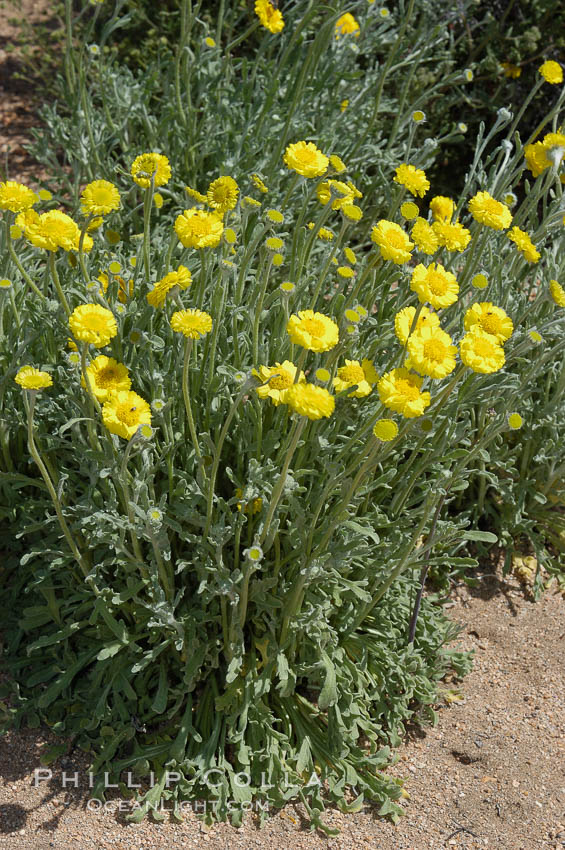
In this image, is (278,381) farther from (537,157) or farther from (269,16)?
(269,16)

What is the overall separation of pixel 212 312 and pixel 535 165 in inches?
46.2

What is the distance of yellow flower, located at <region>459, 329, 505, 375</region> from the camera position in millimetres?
1844

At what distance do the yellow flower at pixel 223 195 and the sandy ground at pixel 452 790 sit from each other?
62.9 inches

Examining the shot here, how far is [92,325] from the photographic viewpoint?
5.85 ft

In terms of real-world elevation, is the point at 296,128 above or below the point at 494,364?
below

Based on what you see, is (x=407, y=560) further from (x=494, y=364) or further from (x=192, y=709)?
(x=192, y=709)

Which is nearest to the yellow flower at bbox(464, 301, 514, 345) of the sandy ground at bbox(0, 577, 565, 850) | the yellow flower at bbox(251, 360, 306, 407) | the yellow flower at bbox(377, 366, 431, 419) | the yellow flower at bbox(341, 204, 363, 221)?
the yellow flower at bbox(377, 366, 431, 419)

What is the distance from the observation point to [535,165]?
102 inches

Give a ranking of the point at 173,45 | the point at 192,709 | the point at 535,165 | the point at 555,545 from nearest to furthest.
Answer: the point at 192,709 < the point at 535,165 < the point at 555,545 < the point at 173,45

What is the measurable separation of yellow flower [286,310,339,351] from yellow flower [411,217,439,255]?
537 millimetres

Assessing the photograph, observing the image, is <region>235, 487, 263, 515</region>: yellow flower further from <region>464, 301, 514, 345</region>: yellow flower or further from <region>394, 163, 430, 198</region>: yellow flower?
<region>394, 163, 430, 198</region>: yellow flower

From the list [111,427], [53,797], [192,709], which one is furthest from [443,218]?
[53,797]

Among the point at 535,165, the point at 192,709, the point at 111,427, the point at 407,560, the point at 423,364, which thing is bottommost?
the point at 192,709

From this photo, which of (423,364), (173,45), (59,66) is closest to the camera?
(423,364)
